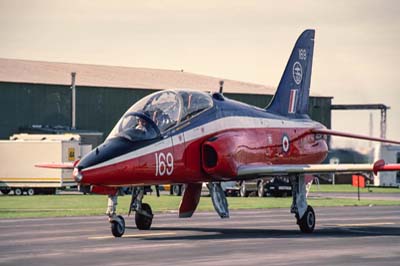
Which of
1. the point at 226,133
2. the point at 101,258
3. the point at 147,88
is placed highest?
the point at 147,88

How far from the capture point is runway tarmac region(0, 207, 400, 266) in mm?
19453

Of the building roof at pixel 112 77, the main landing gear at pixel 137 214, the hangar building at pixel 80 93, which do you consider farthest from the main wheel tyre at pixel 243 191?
the main landing gear at pixel 137 214

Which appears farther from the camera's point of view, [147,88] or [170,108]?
[147,88]

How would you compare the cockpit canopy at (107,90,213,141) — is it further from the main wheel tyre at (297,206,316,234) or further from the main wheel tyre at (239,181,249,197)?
the main wheel tyre at (239,181,249,197)

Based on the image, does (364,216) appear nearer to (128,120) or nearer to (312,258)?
(128,120)

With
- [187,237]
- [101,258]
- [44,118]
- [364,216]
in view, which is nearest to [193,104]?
[187,237]

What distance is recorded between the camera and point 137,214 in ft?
90.5

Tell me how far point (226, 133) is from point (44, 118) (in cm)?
5524

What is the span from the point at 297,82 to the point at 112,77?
5958cm

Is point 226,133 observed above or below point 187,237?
above

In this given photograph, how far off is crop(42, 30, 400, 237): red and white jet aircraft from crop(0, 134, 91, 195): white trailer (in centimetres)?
3270

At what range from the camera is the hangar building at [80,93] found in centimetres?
7962

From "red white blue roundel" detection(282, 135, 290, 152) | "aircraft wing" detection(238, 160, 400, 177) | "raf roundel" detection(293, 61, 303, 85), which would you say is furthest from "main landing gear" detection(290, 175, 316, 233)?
"raf roundel" detection(293, 61, 303, 85)

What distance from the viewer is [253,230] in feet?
90.8
